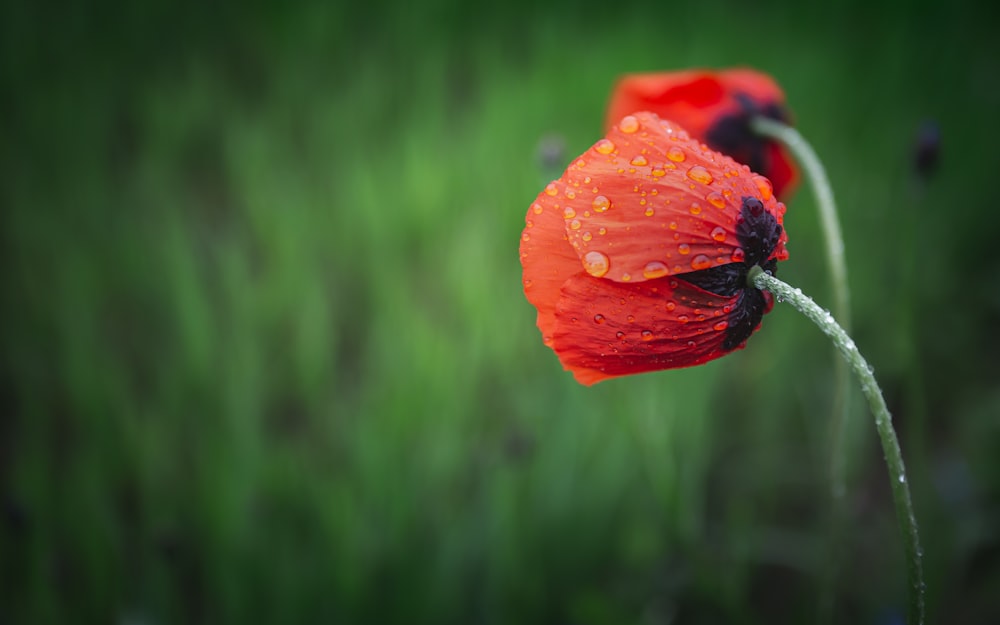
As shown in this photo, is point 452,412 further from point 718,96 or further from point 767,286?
point 767,286

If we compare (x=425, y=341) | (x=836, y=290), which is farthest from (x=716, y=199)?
(x=425, y=341)

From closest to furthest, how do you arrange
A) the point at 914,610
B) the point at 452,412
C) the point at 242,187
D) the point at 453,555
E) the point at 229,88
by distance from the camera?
the point at 914,610, the point at 453,555, the point at 452,412, the point at 242,187, the point at 229,88

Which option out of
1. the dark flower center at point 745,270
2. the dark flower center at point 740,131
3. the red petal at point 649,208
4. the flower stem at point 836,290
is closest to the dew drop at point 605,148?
the red petal at point 649,208

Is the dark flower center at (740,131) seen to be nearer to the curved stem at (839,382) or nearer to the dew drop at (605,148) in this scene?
the curved stem at (839,382)

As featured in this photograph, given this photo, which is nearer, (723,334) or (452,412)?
(723,334)

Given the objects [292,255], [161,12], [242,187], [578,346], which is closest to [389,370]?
[292,255]

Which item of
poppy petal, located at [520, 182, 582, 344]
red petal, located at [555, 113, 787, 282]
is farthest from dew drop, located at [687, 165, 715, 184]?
poppy petal, located at [520, 182, 582, 344]
